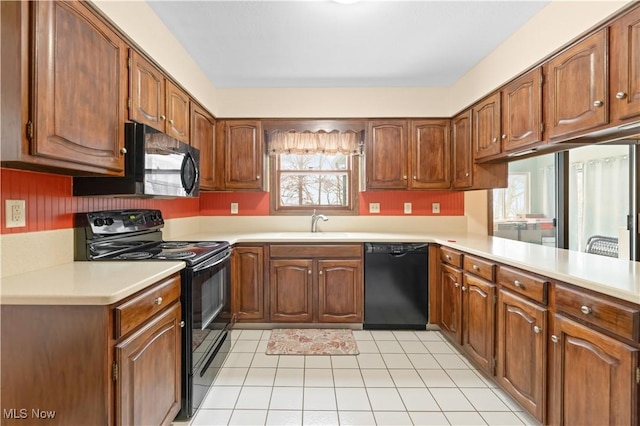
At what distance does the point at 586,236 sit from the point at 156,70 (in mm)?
3839

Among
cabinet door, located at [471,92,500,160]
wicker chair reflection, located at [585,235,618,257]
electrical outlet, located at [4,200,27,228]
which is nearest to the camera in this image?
electrical outlet, located at [4,200,27,228]

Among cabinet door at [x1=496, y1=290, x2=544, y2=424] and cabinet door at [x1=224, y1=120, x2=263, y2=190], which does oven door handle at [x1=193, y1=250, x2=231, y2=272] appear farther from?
cabinet door at [x1=496, y1=290, x2=544, y2=424]

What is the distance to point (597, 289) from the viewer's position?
138 centimetres

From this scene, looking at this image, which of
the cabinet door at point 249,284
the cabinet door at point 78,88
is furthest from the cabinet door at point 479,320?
the cabinet door at point 78,88

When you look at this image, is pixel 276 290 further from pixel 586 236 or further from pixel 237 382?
pixel 586 236

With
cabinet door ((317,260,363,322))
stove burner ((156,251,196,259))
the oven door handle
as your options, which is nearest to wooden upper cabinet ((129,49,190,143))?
stove burner ((156,251,196,259))

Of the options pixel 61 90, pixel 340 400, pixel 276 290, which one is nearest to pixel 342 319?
pixel 276 290

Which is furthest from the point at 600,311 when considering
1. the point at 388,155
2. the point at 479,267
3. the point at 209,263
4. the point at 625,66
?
the point at 388,155

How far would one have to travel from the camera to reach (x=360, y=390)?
7.18 feet

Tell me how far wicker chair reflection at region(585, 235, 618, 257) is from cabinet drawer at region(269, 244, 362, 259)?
6.70 ft

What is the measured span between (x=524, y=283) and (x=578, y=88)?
1.11m

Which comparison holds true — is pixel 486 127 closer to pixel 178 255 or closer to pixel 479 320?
pixel 479 320

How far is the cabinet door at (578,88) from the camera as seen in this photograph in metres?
1.72

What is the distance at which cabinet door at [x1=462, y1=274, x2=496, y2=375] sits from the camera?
221cm
